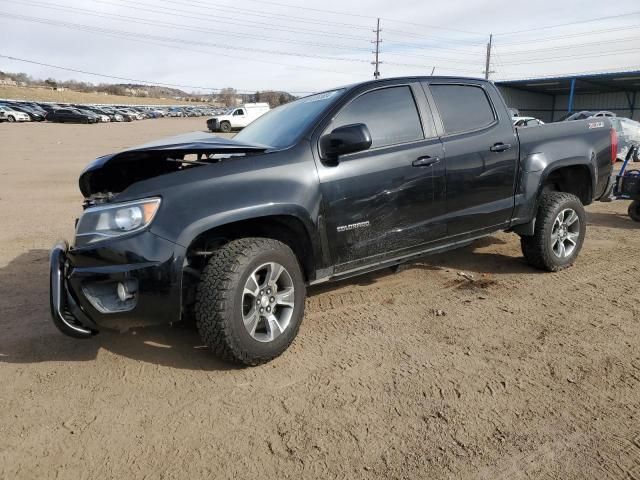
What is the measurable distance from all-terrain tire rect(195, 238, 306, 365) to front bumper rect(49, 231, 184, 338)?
177mm

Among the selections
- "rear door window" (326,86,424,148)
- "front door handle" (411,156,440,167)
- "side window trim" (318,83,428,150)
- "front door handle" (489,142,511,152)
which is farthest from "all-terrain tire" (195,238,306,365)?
"front door handle" (489,142,511,152)

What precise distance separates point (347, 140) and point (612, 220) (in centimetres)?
604

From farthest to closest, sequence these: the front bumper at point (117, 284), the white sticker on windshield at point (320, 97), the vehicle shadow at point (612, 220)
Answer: the vehicle shadow at point (612, 220)
the white sticker on windshield at point (320, 97)
the front bumper at point (117, 284)

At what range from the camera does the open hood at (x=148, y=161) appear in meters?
3.16

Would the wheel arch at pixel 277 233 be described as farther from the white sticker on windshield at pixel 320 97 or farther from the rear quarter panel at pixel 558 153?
the rear quarter panel at pixel 558 153

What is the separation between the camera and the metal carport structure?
121 ft

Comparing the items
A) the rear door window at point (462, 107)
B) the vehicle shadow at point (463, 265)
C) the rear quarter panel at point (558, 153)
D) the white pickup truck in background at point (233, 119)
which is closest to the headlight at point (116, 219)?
the vehicle shadow at point (463, 265)

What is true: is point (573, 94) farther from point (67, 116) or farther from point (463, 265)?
point (67, 116)

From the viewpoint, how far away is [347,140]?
3.21m

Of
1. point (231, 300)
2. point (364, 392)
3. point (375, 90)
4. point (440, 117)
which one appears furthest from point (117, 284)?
point (440, 117)

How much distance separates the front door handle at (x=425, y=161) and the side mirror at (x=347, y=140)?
0.61 metres

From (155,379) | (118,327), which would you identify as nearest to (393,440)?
(155,379)

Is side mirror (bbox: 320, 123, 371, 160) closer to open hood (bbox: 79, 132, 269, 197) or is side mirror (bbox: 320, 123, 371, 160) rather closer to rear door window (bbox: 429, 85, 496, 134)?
open hood (bbox: 79, 132, 269, 197)

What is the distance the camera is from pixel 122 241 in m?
2.80
